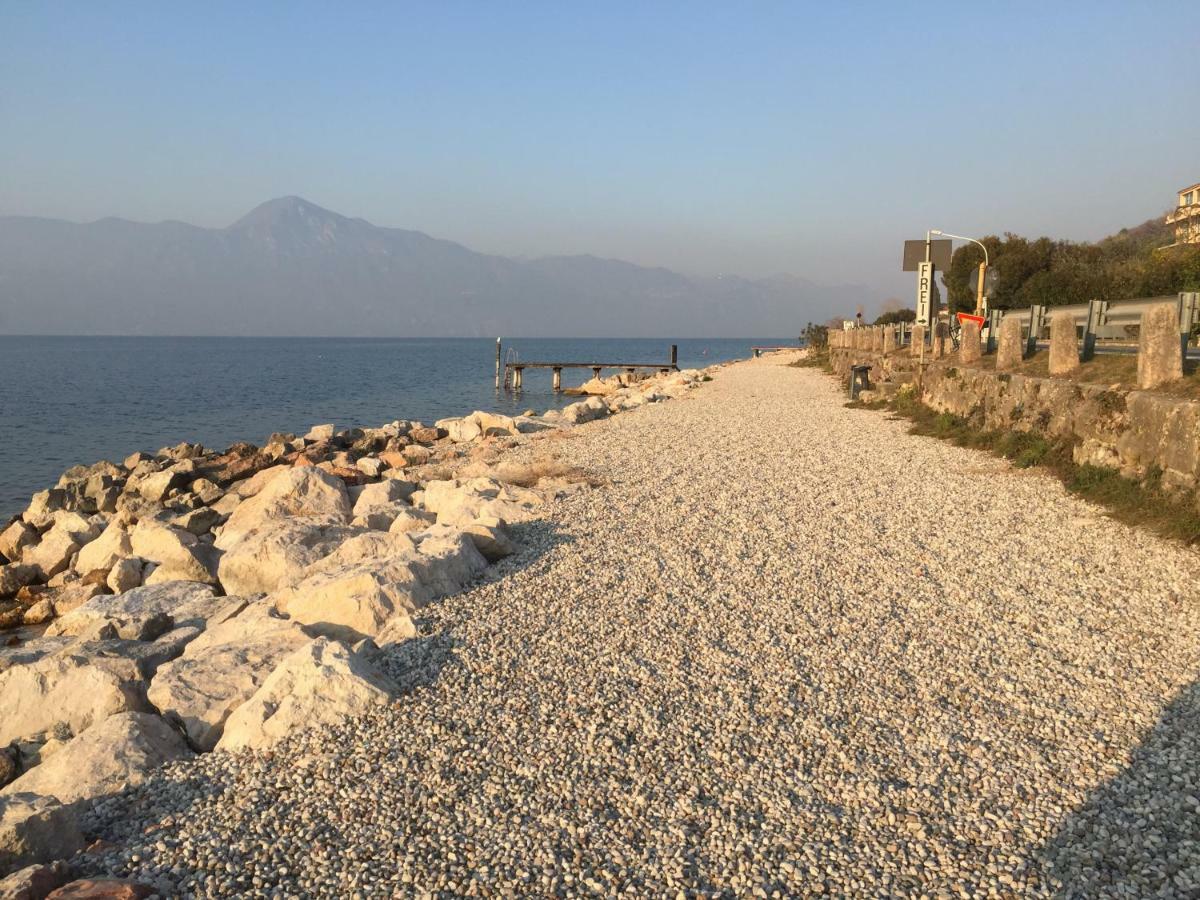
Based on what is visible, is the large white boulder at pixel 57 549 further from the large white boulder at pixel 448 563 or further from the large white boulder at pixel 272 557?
the large white boulder at pixel 448 563

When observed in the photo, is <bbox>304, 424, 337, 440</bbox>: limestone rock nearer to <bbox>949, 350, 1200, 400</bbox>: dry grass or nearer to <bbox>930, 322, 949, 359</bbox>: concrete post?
<bbox>930, 322, 949, 359</bbox>: concrete post

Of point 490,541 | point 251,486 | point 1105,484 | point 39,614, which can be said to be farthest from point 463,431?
point 1105,484

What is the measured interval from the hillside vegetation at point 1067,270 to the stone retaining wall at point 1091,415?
46.3ft

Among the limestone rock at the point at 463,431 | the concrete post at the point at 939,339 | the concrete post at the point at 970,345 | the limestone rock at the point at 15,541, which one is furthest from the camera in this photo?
the limestone rock at the point at 463,431

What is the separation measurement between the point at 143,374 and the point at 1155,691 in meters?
72.5

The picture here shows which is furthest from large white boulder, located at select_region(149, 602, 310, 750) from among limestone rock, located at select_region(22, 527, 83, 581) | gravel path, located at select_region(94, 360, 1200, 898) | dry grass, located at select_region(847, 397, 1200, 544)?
dry grass, located at select_region(847, 397, 1200, 544)

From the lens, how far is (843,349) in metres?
32.8

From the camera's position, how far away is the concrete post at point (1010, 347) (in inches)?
532

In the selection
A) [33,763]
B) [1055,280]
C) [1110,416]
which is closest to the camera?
[33,763]

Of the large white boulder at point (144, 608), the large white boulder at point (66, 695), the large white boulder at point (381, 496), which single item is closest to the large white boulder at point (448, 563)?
the large white boulder at point (66, 695)

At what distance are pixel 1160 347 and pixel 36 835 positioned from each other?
404 inches

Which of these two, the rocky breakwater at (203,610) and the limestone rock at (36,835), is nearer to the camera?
the limestone rock at (36,835)

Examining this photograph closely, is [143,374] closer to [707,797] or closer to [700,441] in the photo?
[700,441]

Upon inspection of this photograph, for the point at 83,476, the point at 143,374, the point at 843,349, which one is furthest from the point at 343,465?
the point at 143,374
